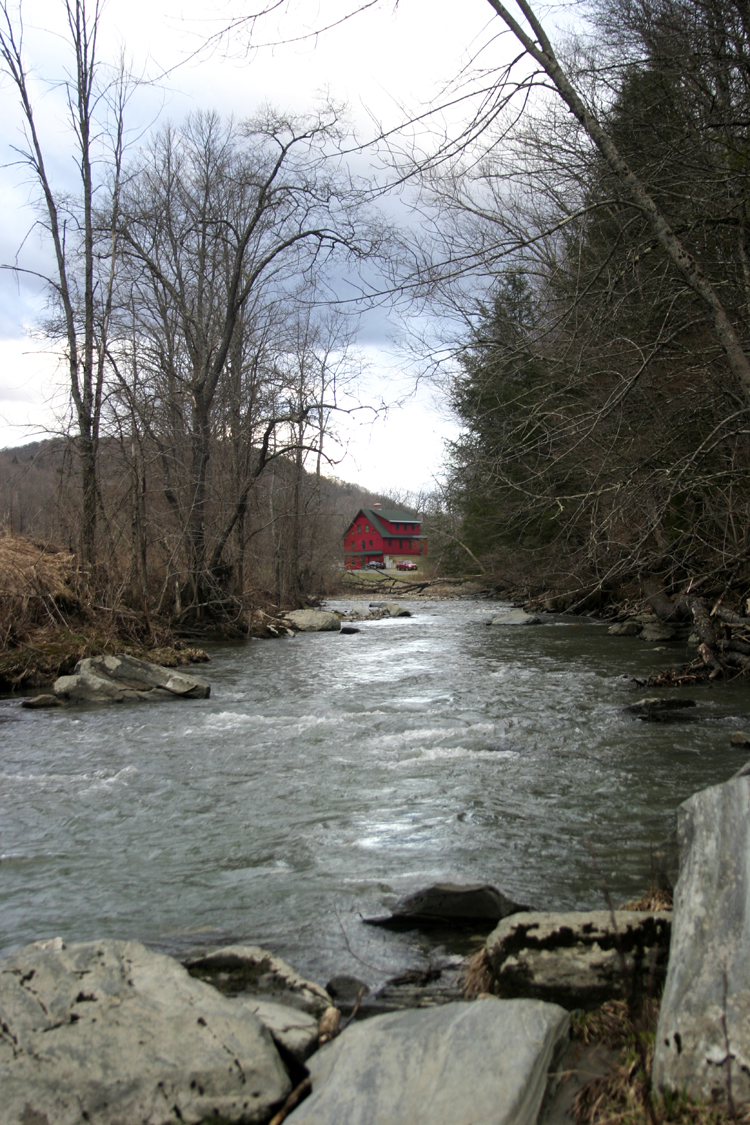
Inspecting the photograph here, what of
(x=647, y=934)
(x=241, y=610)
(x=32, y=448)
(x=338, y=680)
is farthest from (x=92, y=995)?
(x=241, y=610)

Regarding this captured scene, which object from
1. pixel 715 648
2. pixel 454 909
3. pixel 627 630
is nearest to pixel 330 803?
pixel 454 909

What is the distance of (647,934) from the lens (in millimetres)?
3012

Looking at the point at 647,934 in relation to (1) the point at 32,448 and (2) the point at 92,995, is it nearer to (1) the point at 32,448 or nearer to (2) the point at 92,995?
(2) the point at 92,995

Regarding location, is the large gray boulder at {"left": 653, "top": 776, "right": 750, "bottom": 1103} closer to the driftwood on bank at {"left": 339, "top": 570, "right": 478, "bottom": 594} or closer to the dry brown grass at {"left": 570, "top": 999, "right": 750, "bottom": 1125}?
the dry brown grass at {"left": 570, "top": 999, "right": 750, "bottom": 1125}

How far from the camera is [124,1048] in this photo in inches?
101

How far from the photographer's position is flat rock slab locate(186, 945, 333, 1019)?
10.1 feet

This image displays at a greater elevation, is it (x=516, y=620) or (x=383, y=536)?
(x=383, y=536)

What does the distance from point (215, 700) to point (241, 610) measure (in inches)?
312

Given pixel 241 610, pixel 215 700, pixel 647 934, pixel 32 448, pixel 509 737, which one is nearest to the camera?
pixel 647 934

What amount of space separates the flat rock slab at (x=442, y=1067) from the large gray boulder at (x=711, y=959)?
35 cm

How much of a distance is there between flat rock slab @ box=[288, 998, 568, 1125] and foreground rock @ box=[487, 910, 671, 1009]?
Result: 1.05 feet

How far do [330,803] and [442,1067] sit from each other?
3.54 m

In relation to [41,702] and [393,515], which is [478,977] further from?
[393,515]

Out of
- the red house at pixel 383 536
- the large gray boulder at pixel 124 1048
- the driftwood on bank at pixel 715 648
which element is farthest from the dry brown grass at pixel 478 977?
the red house at pixel 383 536
